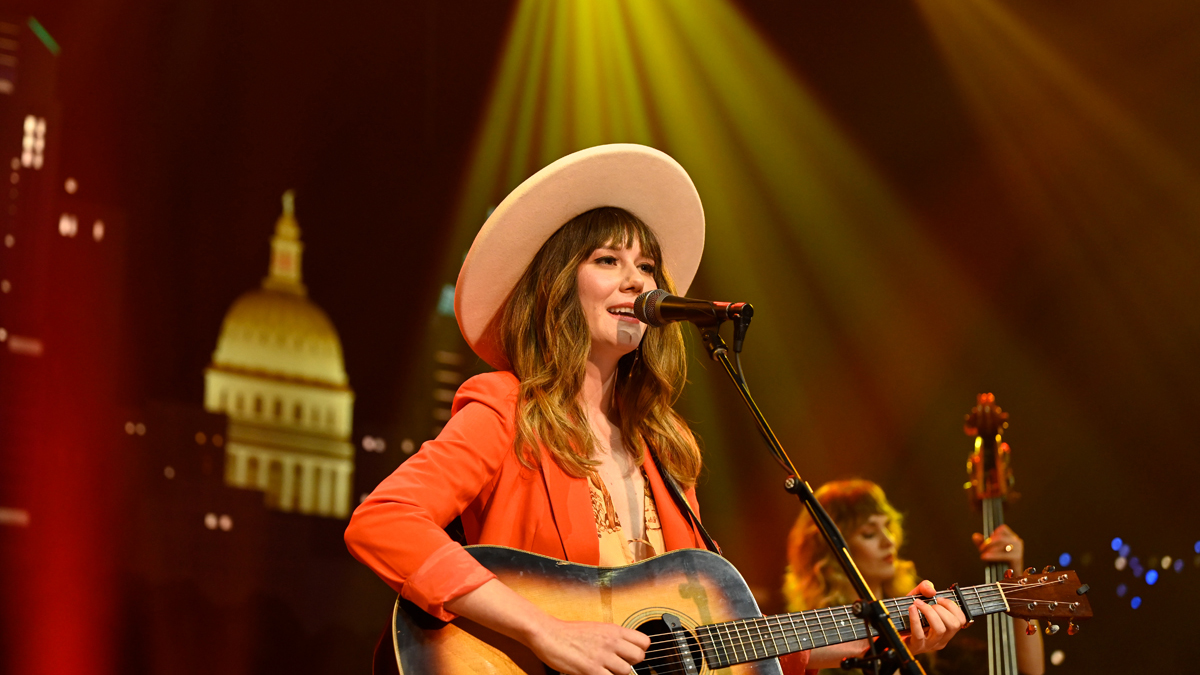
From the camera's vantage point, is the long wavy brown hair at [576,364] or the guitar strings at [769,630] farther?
the long wavy brown hair at [576,364]

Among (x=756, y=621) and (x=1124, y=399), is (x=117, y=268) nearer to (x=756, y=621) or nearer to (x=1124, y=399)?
(x=756, y=621)

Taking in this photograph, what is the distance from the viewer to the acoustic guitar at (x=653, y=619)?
1.91 m

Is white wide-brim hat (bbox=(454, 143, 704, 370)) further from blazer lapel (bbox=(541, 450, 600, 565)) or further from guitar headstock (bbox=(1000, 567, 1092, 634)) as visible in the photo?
guitar headstock (bbox=(1000, 567, 1092, 634))

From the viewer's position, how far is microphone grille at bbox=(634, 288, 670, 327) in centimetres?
224

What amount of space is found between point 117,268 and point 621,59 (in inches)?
149

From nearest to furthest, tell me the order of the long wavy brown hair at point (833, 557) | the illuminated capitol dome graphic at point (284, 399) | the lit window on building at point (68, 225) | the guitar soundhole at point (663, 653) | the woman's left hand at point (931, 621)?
the guitar soundhole at point (663, 653) → the woman's left hand at point (931, 621) → the long wavy brown hair at point (833, 557) → the lit window on building at point (68, 225) → the illuminated capitol dome graphic at point (284, 399)

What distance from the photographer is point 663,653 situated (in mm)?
2002

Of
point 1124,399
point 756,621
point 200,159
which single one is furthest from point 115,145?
point 1124,399

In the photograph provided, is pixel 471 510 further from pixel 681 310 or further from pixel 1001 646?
pixel 1001 646

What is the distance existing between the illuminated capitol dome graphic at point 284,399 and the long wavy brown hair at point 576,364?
432 cm

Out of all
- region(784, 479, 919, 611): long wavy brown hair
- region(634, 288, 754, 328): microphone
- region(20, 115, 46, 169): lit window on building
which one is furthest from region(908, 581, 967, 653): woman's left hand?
region(20, 115, 46, 169): lit window on building

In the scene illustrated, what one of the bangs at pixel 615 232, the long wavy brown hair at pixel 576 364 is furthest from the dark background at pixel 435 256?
the bangs at pixel 615 232

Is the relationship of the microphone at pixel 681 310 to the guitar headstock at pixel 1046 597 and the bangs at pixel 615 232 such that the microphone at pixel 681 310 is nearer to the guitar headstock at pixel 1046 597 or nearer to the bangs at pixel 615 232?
the bangs at pixel 615 232

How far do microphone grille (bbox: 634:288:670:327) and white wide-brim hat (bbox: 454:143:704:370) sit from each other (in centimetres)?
39
